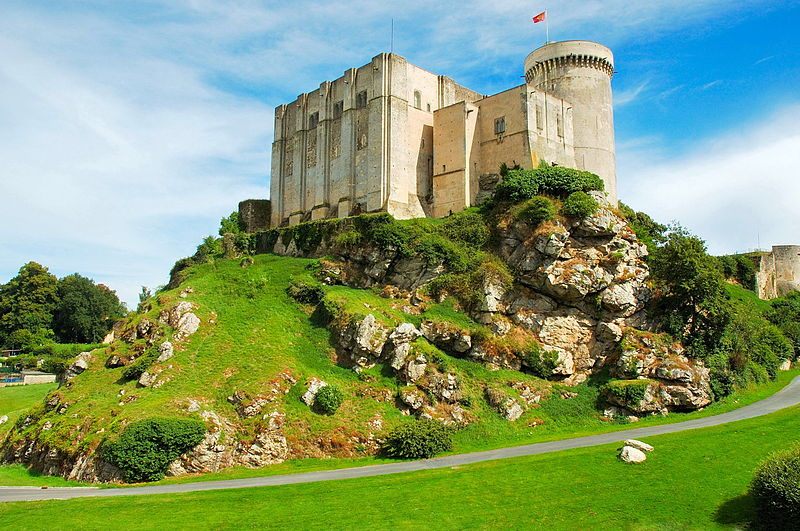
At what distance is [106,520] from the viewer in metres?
23.4

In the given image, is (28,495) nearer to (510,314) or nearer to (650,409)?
(510,314)

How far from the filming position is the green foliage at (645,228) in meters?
47.5

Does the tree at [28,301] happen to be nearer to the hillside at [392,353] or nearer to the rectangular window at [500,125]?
the hillside at [392,353]

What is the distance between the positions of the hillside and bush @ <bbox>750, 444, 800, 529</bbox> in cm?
1441

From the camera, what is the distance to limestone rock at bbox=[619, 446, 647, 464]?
2756 centimetres

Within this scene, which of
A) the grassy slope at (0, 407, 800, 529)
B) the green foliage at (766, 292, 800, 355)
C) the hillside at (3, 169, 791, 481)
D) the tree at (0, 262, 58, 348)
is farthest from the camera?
the tree at (0, 262, 58, 348)

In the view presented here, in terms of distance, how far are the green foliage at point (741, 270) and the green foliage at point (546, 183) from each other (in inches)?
1065

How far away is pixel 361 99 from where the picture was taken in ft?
183

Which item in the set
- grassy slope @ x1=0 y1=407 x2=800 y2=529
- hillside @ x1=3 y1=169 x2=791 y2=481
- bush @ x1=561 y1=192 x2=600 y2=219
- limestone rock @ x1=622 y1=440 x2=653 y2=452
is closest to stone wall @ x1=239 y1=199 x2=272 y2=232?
hillside @ x1=3 y1=169 x2=791 y2=481

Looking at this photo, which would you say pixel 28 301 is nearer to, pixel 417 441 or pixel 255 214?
pixel 255 214

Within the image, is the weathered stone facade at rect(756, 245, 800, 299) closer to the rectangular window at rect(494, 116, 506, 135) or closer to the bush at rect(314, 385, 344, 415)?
the rectangular window at rect(494, 116, 506, 135)

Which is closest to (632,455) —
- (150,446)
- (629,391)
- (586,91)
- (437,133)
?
(629,391)

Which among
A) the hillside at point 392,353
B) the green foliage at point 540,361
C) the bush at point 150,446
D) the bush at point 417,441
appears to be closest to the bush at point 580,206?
the hillside at point 392,353

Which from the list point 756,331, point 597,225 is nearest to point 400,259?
point 597,225
